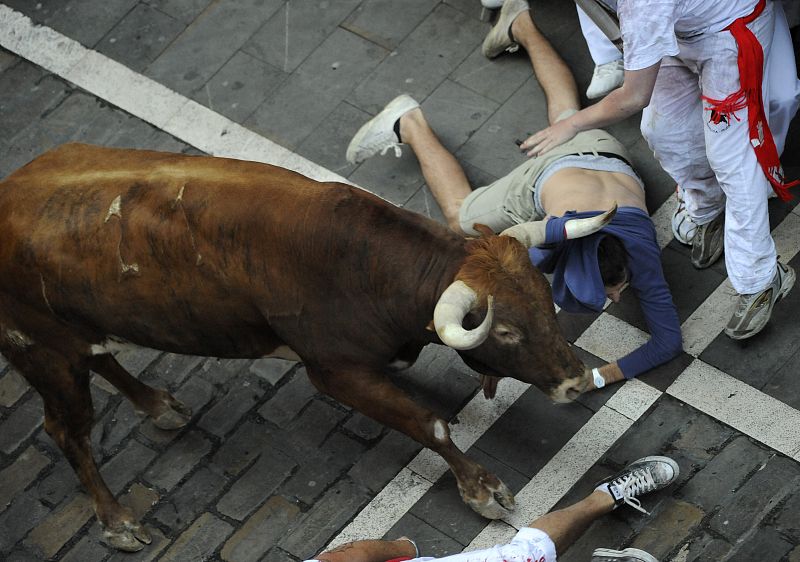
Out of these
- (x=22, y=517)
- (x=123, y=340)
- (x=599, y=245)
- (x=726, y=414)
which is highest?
(x=123, y=340)

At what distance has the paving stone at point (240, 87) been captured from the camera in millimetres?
8938

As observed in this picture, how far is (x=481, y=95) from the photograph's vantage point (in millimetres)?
8750

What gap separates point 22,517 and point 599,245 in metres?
3.69

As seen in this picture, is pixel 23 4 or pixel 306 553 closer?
pixel 306 553

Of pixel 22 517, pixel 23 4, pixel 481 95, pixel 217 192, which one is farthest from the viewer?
pixel 23 4

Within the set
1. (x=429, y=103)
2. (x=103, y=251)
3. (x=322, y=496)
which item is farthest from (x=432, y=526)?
(x=429, y=103)

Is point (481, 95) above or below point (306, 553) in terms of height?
above

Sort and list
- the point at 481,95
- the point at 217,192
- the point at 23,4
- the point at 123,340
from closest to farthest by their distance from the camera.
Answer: the point at 217,192, the point at 123,340, the point at 481,95, the point at 23,4

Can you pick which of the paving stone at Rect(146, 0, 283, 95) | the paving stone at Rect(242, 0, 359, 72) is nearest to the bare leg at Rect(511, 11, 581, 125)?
the paving stone at Rect(242, 0, 359, 72)

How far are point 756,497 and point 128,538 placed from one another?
3.49 metres

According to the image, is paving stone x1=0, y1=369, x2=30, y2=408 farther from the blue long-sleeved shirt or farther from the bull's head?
the blue long-sleeved shirt

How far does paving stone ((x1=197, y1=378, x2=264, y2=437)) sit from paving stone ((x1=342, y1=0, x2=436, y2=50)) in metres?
2.94

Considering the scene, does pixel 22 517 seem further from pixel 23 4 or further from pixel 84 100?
pixel 23 4

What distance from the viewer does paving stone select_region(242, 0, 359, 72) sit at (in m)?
9.19
